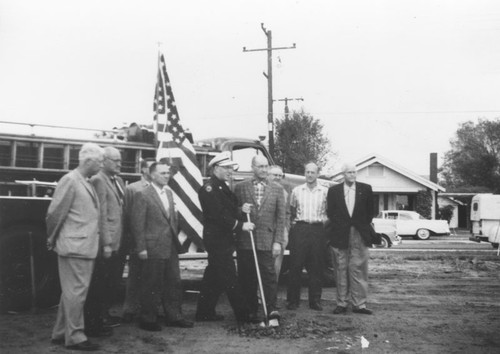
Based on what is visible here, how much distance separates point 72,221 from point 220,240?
6.80 ft

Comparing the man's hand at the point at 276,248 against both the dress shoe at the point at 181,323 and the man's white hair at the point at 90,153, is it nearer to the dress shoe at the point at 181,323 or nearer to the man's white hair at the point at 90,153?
the dress shoe at the point at 181,323

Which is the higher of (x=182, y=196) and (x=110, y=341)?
(x=182, y=196)

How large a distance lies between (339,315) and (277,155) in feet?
126

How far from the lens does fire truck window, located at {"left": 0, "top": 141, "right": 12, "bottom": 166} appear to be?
8491mm

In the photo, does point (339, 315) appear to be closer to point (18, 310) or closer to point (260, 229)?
point (260, 229)

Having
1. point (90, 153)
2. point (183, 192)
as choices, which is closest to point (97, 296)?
point (90, 153)

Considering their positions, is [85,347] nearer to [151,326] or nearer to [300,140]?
[151,326]

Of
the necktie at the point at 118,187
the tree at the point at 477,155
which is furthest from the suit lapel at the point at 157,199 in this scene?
the tree at the point at 477,155

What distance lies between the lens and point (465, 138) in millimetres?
75125

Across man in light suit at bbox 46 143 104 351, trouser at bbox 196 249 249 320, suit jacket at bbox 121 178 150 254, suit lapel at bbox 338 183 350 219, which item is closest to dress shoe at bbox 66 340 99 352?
man in light suit at bbox 46 143 104 351

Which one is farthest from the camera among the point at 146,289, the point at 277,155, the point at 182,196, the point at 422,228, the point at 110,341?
the point at 277,155

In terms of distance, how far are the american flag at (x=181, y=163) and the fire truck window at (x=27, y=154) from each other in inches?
71.4

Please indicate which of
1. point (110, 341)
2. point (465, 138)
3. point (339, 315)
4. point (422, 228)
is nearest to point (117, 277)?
point (110, 341)

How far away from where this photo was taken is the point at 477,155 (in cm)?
6812
